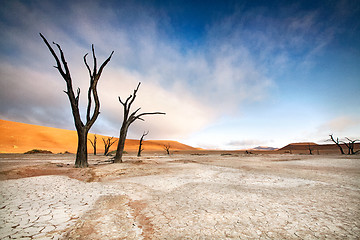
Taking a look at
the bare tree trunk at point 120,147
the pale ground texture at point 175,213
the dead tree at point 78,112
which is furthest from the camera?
the bare tree trunk at point 120,147

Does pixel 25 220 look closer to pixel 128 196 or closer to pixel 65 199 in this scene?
pixel 65 199

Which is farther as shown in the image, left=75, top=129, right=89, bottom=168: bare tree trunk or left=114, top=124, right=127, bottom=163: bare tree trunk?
left=114, top=124, right=127, bottom=163: bare tree trunk

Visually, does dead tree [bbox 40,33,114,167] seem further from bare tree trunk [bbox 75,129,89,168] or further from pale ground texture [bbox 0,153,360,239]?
pale ground texture [bbox 0,153,360,239]

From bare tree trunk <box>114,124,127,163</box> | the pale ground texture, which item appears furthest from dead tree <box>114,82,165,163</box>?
the pale ground texture

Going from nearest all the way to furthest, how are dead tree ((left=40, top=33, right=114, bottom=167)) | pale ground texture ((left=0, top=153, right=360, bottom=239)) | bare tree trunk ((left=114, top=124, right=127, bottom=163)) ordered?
pale ground texture ((left=0, top=153, right=360, bottom=239)), dead tree ((left=40, top=33, right=114, bottom=167)), bare tree trunk ((left=114, top=124, right=127, bottom=163))

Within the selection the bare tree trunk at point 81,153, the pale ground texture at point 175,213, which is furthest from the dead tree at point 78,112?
the pale ground texture at point 175,213

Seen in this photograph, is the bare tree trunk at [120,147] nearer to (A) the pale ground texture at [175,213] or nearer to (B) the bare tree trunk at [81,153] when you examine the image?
(B) the bare tree trunk at [81,153]

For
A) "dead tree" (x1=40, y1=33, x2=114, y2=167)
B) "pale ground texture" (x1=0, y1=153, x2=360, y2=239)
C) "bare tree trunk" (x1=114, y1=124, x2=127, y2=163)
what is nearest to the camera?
"pale ground texture" (x1=0, y1=153, x2=360, y2=239)

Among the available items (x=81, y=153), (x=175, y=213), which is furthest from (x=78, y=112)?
(x=175, y=213)

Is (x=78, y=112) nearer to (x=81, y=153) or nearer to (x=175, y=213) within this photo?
(x=81, y=153)

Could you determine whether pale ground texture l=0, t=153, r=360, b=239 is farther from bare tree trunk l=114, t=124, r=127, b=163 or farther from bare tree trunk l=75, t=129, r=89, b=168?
bare tree trunk l=114, t=124, r=127, b=163

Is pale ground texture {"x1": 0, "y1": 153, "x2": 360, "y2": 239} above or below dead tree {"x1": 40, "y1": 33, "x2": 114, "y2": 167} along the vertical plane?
below

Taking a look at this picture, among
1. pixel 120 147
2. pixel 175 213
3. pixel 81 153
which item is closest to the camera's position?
pixel 175 213

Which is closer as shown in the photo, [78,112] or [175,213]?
[175,213]
